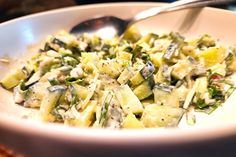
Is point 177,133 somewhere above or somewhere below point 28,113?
above

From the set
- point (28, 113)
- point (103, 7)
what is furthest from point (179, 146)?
point (103, 7)

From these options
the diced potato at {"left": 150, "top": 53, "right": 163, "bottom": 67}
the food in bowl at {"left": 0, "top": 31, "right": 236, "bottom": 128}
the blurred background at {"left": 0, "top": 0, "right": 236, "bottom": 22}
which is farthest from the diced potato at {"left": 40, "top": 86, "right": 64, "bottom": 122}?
the blurred background at {"left": 0, "top": 0, "right": 236, "bottom": 22}

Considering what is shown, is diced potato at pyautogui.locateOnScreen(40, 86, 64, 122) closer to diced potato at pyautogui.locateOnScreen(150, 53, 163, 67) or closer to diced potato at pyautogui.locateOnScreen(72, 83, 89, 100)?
diced potato at pyautogui.locateOnScreen(72, 83, 89, 100)

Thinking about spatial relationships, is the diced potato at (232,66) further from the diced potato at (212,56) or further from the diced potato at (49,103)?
the diced potato at (49,103)

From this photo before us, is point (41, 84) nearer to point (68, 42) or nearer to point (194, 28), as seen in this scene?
point (68, 42)

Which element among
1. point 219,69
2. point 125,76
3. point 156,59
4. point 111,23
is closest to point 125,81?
point 125,76

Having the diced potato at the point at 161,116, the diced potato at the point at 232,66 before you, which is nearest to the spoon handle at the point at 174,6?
the diced potato at the point at 232,66

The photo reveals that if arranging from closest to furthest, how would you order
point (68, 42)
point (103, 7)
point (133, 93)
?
point (133, 93), point (68, 42), point (103, 7)
